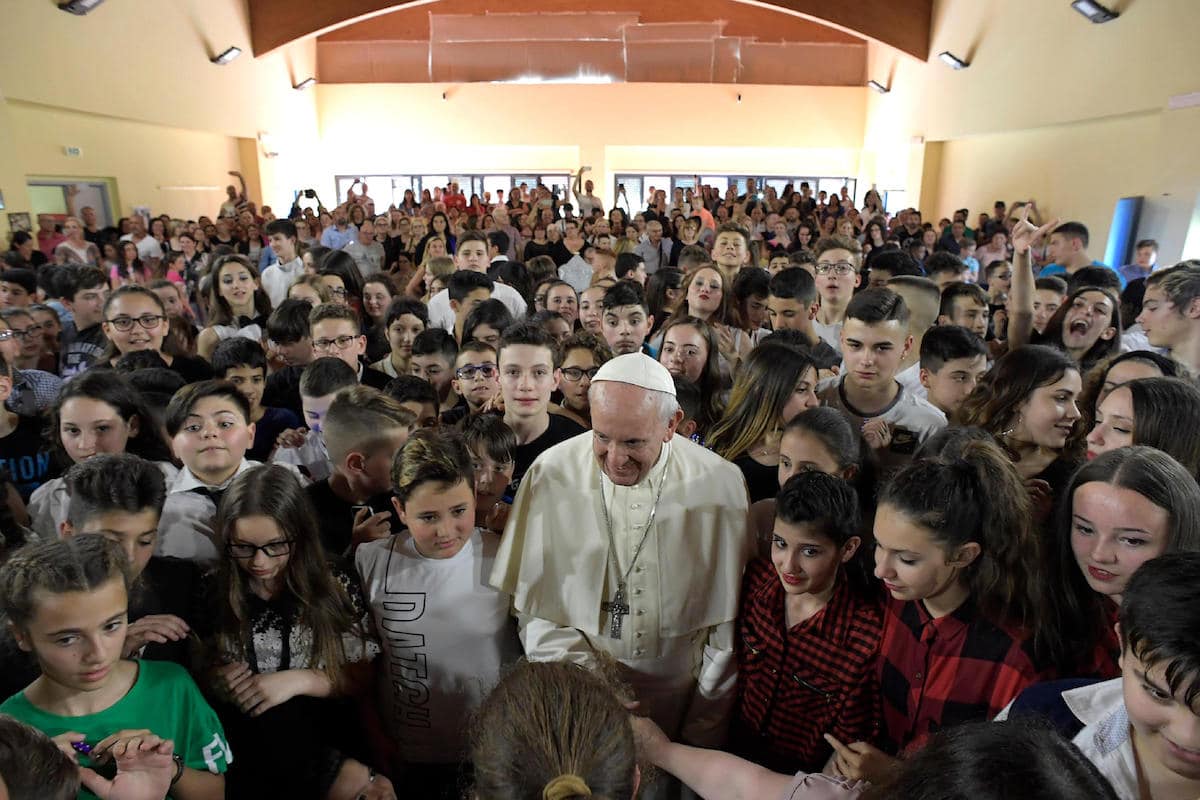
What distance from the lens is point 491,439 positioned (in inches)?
109

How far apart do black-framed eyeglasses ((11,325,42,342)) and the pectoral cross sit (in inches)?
159

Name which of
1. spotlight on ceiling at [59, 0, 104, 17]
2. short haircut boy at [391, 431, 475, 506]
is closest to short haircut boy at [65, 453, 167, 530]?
short haircut boy at [391, 431, 475, 506]

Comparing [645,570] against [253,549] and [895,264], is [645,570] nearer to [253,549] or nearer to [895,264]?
[253,549]

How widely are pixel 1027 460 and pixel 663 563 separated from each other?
1519mm

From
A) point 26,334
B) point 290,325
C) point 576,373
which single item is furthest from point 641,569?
point 26,334

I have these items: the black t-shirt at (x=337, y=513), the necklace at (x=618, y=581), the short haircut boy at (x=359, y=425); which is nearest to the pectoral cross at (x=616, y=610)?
the necklace at (x=618, y=581)

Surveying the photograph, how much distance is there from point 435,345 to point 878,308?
227cm

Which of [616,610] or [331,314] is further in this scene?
[331,314]

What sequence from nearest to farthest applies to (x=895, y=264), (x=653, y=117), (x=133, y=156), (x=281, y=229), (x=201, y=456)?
(x=201, y=456), (x=895, y=264), (x=281, y=229), (x=133, y=156), (x=653, y=117)

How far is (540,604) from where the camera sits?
220 cm

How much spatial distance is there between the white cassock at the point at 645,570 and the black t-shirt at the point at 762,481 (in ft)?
1.68

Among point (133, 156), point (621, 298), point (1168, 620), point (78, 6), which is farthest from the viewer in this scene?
point (133, 156)

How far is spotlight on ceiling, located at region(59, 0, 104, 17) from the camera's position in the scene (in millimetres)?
9859

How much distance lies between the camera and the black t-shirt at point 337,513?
2611mm
